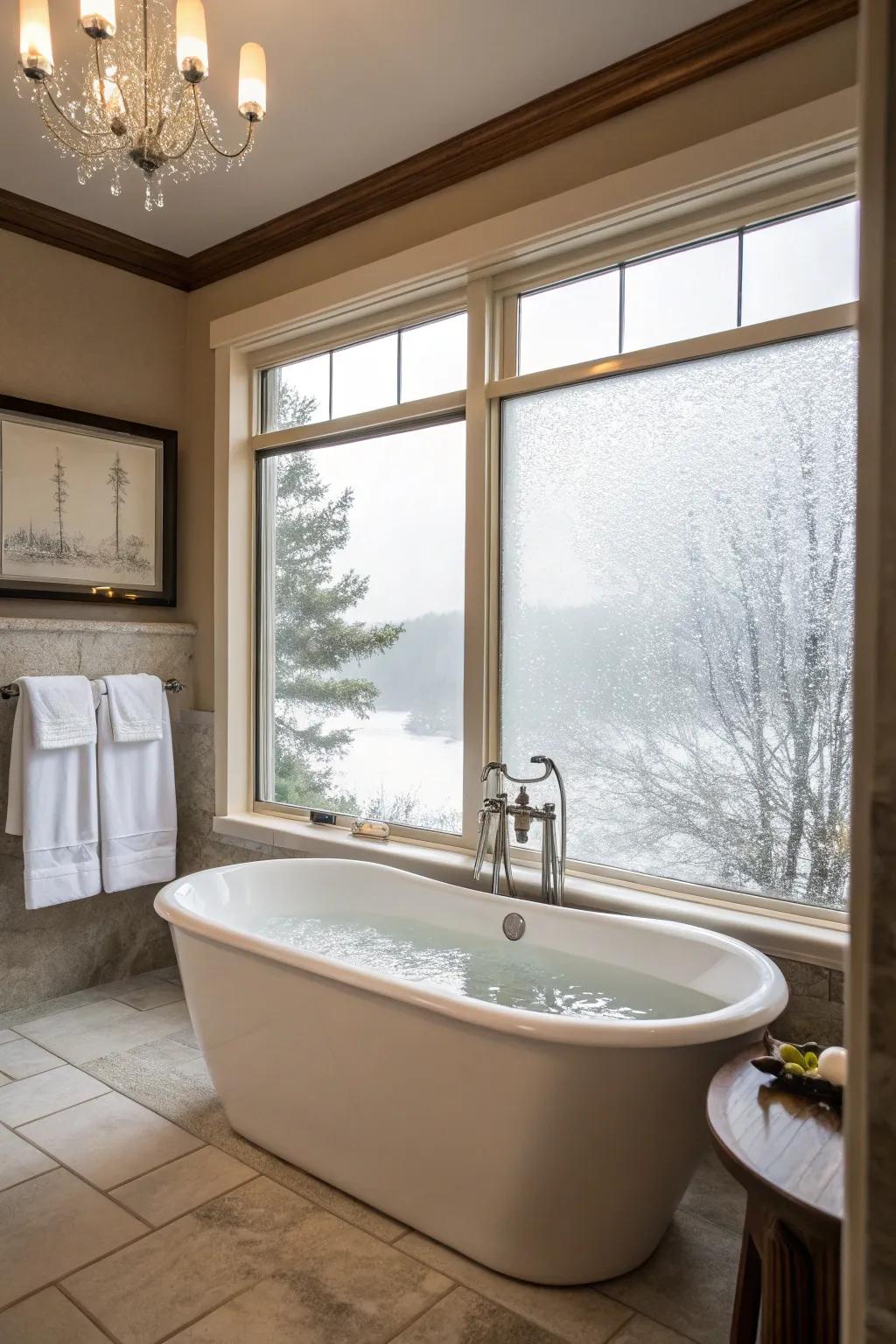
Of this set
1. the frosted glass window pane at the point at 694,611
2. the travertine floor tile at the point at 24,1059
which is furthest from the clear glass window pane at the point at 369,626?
→ the travertine floor tile at the point at 24,1059

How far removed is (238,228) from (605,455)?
1884 mm

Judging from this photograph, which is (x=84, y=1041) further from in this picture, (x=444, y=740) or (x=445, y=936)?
(x=444, y=740)

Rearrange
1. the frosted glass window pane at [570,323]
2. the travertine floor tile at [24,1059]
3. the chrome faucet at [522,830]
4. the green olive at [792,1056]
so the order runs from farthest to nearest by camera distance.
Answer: the travertine floor tile at [24,1059]
the frosted glass window pane at [570,323]
the chrome faucet at [522,830]
the green olive at [792,1056]

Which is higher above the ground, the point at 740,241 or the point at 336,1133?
the point at 740,241

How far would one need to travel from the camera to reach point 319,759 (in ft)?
12.0

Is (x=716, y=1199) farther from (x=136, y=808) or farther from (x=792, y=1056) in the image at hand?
(x=136, y=808)

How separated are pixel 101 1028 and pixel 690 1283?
7.19 feet

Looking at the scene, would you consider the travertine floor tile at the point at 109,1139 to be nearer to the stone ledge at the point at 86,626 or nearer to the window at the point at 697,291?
the stone ledge at the point at 86,626

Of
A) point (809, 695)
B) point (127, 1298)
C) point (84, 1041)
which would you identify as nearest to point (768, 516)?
point (809, 695)

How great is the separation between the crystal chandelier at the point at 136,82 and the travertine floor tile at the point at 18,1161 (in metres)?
2.44

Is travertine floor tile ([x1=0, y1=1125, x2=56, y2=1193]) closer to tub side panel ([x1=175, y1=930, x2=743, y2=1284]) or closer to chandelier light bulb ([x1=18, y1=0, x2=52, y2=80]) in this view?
tub side panel ([x1=175, y1=930, x2=743, y2=1284])

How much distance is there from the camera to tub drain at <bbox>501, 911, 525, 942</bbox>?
2.54 meters

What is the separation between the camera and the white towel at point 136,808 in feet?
11.5

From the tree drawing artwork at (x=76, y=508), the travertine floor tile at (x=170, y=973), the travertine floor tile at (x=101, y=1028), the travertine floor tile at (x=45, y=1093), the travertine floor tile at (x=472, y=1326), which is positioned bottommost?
the travertine floor tile at (x=170, y=973)
